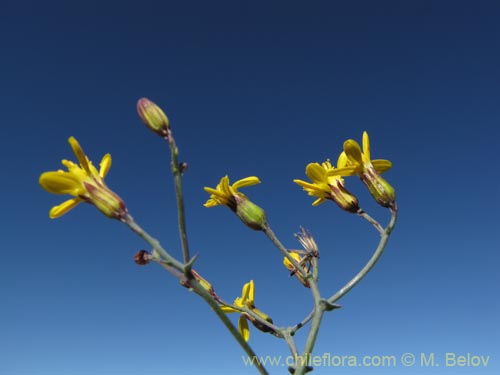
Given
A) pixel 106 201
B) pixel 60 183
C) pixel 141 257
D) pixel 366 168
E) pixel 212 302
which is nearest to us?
pixel 212 302

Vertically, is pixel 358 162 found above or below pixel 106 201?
above

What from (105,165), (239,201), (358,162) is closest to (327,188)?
(358,162)

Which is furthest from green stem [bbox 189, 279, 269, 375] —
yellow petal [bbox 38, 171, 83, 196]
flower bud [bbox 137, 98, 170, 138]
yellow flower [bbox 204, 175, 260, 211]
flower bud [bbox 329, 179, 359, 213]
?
flower bud [bbox 329, 179, 359, 213]

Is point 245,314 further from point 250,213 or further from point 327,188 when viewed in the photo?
point 327,188

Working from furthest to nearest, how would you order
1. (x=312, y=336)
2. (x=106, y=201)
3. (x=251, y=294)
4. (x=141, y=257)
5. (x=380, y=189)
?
(x=251, y=294), (x=380, y=189), (x=106, y=201), (x=141, y=257), (x=312, y=336)

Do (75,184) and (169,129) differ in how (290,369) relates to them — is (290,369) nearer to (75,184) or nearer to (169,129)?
(169,129)

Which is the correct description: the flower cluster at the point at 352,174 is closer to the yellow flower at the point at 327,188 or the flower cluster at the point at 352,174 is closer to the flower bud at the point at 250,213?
the yellow flower at the point at 327,188

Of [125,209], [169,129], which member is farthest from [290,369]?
[169,129]

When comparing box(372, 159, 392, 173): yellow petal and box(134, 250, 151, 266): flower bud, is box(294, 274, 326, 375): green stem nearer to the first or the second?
box(134, 250, 151, 266): flower bud
